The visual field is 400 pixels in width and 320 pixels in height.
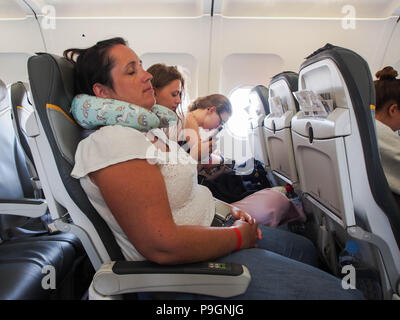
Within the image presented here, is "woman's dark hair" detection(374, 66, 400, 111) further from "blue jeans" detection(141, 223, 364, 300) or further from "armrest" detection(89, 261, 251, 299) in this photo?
"armrest" detection(89, 261, 251, 299)

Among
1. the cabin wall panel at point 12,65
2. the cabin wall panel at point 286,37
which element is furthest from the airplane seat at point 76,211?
the cabin wall panel at point 12,65

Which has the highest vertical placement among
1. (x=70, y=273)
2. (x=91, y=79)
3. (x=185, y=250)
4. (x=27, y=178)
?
(x=91, y=79)

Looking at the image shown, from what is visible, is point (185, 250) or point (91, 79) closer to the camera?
point (185, 250)

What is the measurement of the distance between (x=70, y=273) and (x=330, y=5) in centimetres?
387

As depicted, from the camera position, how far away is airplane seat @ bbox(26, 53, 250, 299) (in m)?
0.83

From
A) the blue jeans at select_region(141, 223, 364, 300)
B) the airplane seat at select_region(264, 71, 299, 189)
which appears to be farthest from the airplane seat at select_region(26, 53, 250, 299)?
the airplane seat at select_region(264, 71, 299, 189)

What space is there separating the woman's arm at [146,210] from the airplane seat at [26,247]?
2.28 feet

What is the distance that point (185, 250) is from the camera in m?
0.85

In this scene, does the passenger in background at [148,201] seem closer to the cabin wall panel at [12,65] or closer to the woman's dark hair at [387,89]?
the woman's dark hair at [387,89]

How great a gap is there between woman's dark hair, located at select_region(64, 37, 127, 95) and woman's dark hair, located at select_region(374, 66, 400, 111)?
1.77 m

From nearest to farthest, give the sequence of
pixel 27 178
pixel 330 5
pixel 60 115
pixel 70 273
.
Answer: pixel 60 115 → pixel 70 273 → pixel 27 178 → pixel 330 5
